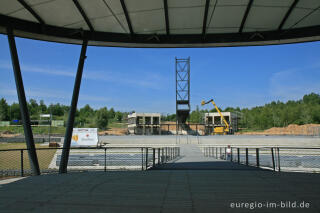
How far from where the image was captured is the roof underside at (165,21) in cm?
746

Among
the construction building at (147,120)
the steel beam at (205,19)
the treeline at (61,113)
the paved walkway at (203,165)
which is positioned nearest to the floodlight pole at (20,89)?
the paved walkway at (203,165)

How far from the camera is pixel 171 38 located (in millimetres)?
9484

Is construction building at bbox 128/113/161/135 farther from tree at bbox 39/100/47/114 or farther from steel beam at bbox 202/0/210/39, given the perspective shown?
tree at bbox 39/100/47/114

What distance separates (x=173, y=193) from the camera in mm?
4738

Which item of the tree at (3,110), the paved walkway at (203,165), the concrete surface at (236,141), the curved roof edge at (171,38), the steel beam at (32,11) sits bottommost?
the concrete surface at (236,141)

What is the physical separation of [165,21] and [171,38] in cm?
117

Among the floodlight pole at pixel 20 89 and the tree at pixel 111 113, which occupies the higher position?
the tree at pixel 111 113

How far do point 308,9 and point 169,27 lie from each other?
176 inches

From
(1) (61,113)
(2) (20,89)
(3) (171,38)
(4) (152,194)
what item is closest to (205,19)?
(3) (171,38)

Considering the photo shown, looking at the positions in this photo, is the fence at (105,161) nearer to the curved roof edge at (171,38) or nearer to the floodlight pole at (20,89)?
the floodlight pole at (20,89)

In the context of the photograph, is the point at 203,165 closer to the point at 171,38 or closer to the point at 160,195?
the point at 171,38

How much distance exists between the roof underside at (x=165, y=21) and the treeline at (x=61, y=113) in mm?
86449

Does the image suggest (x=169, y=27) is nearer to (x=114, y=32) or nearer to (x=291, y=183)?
(x=114, y=32)

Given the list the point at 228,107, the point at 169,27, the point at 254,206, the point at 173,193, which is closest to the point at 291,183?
the point at 254,206
